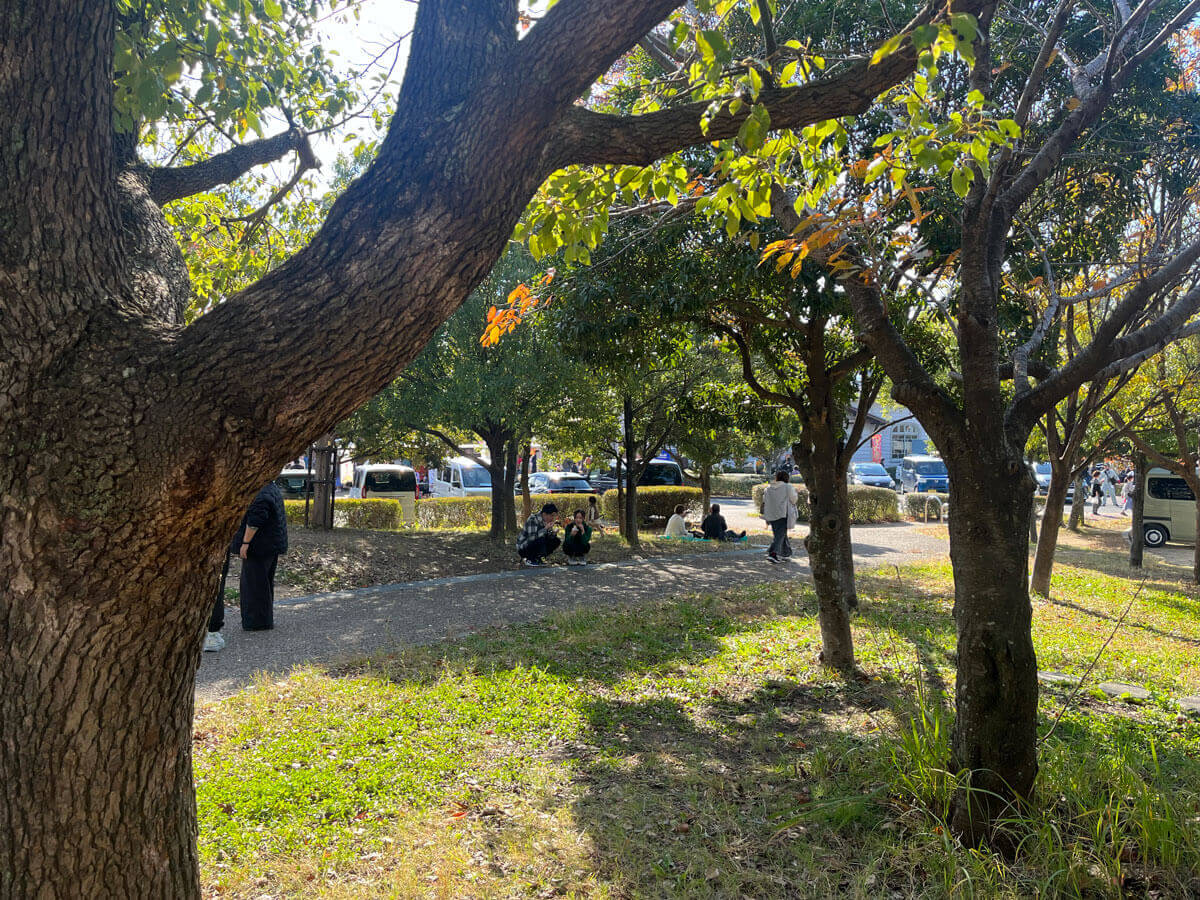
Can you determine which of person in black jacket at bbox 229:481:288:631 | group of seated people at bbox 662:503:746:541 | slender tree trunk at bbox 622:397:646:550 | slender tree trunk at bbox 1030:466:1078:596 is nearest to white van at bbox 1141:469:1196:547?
group of seated people at bbox 662:503:746:541

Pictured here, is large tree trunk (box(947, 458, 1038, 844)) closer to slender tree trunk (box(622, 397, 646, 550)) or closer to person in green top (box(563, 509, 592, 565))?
person in green top (box(563, 509, 592, 565))

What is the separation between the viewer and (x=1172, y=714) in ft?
17.9

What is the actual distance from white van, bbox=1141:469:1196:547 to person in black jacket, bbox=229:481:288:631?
2067cm

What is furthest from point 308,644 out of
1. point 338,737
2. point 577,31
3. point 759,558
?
point 759,558

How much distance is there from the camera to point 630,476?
1736cm

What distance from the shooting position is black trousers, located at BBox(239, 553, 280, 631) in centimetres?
802

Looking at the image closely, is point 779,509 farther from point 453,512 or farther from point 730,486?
point 730,486

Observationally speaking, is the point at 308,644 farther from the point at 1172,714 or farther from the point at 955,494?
the point at 1172,714

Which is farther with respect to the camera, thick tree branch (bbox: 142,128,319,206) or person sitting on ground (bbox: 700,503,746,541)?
person sitting on ground (bbox: 700,503,746,541)

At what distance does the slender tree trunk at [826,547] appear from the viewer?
6.66 meters

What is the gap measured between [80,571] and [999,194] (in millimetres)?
4362

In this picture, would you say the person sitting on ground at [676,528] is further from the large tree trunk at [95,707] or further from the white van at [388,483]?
the large tree trunk at [95,707]

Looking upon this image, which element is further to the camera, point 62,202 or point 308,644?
point 308,644

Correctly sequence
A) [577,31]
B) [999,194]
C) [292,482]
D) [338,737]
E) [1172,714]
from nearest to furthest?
[577,31] < [999,194] < [338,737] < [1172,714] < [292,482]
